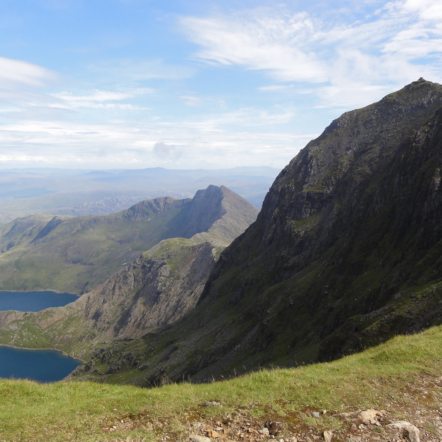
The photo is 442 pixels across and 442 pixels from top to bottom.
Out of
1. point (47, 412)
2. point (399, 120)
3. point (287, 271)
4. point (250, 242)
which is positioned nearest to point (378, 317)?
point (47, 412)

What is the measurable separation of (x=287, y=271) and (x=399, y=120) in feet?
265

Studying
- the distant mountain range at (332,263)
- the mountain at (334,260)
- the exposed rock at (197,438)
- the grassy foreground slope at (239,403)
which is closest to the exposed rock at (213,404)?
the grassy foreground slope at (239,403)

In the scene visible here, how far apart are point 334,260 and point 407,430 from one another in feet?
229

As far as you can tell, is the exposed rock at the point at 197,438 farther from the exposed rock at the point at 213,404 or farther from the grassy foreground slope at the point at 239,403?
the exposed rock at the point at 213,404

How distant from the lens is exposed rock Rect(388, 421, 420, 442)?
11523 millimetres

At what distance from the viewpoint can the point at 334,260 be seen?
7762cm

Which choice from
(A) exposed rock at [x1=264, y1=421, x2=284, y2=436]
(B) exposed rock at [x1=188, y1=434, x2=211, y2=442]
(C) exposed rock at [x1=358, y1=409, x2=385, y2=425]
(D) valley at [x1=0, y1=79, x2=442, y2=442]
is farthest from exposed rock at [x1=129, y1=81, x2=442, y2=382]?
(B) exposed rock at [x1=188, y1=434, x2=211, y2=442]

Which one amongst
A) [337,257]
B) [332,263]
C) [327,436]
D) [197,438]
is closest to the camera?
[327,436]

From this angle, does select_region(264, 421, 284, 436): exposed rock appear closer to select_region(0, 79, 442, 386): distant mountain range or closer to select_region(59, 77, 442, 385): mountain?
select_region(0, 79, 442, 386): distant mountain range

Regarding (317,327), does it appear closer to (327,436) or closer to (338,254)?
(338,254)

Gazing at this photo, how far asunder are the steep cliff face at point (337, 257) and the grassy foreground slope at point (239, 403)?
1620 centimetres

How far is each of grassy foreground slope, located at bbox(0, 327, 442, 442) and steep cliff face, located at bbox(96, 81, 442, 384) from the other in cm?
1620

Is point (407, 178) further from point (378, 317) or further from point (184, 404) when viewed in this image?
point (184, 404)

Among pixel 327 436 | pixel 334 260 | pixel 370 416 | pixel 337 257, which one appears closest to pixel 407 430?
pixel 370 416
